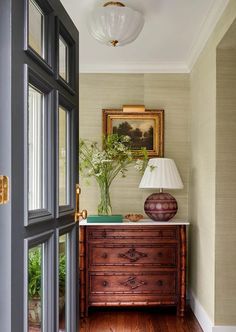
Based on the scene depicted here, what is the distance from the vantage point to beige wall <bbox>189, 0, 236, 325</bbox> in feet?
9.97

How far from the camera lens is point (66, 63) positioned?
6.26ft

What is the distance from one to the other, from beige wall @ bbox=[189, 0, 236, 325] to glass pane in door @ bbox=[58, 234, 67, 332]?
1520 millimetres

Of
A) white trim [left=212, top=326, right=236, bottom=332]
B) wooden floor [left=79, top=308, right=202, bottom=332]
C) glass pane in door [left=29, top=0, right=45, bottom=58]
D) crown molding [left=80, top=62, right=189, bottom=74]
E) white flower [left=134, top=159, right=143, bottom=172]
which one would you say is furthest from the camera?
crown molding [left=80, top=62, right=189, bottom=74]

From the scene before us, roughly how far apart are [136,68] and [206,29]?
1.13 meters

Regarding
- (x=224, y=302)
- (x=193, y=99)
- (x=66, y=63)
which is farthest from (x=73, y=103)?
(x=193, y=99)

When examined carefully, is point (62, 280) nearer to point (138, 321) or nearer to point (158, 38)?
point (138, 321)

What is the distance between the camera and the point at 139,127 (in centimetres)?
424

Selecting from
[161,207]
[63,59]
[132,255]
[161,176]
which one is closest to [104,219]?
[132,255]

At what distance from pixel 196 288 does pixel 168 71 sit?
213cm

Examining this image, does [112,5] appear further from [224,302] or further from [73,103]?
[224,302]

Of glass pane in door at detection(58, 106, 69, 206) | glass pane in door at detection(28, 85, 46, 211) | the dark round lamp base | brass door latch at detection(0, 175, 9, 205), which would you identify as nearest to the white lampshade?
the dark round lamp base

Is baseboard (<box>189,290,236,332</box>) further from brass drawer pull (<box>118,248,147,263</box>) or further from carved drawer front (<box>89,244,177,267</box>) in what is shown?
brass drawer pull (<box>118,248,147,263</box>)

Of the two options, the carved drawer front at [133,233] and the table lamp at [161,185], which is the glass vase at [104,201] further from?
the table lamp at [161,185]

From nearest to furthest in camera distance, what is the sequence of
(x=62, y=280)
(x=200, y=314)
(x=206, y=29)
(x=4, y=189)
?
(x=4, y=189) < (x=62, y=280) < (x=206, y=29) < (x=200, y=314)
